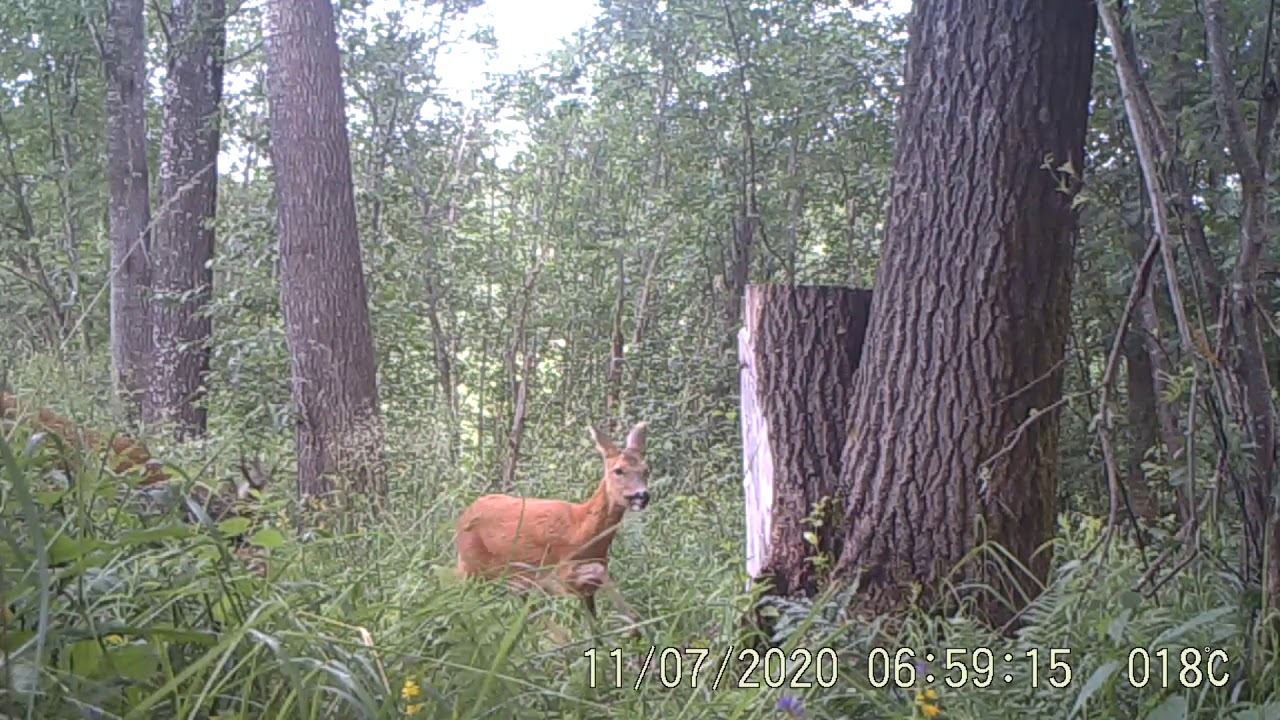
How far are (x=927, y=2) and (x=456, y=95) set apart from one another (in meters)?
5.26

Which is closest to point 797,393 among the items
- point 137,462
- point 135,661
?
point 137,462

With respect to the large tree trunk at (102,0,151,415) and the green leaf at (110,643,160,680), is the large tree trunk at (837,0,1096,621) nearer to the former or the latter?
the green leaf at (110,643,160,680)

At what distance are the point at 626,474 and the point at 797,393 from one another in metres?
0.47

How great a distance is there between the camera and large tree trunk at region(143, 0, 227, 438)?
7035 mm

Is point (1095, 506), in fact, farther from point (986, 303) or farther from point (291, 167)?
point (291, 167)

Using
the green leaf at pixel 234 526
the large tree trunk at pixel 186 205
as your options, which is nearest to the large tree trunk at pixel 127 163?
the large tree trunk at pixel 186 205

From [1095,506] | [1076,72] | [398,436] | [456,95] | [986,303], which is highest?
[456,95]

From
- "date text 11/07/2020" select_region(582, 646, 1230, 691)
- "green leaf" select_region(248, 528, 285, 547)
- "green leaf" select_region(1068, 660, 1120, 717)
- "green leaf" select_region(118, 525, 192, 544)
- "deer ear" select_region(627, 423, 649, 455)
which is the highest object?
"green leaf" select_region(118, 525, 192, 544)

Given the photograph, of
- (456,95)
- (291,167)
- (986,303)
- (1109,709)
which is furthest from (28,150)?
(1109,709)

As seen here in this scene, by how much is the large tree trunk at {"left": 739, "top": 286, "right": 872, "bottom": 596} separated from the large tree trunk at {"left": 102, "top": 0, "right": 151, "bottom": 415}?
5118 millimetres

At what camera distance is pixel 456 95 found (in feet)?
25.5

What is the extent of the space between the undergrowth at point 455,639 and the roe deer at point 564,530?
0.29ft

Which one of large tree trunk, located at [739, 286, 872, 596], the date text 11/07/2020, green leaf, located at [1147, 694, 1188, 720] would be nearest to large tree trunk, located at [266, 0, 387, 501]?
large tree trunk, located at [739, 286, 872, 596]

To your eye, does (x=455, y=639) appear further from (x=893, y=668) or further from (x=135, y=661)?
(x=893, y=668)
